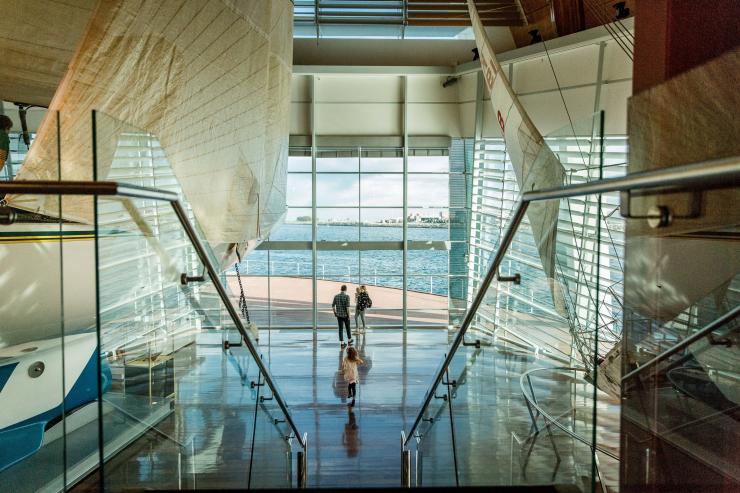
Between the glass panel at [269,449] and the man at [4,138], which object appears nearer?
the man at [4,138]

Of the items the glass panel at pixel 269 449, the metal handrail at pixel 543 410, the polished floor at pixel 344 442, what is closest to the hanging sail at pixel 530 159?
the metal handrail at pixel 543 410

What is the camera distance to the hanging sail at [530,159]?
2400 millimetres

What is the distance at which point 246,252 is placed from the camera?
734 cm

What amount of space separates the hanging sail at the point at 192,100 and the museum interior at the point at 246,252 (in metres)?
0.02

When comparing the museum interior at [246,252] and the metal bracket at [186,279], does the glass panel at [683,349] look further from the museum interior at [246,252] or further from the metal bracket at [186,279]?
the metal bracket at [186,279]

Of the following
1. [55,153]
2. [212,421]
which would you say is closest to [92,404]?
[55,153]

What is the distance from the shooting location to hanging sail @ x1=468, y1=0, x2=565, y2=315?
240 cm

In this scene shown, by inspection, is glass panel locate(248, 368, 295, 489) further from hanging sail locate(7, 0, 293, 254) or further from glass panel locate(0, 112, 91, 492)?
hanging sail locate(7, 0, 293, 254)

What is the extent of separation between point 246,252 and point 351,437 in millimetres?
2589

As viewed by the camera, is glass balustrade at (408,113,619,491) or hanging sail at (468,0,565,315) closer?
glass balustrade at (408,113,619,491)

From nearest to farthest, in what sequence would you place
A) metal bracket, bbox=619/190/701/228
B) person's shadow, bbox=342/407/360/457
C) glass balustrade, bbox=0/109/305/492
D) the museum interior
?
metal bracket, bbox=619/190/701/228
the museum interior
glass balustrade, bbox=0/109/305/492
person's shadow, bbox=342/407/360/457

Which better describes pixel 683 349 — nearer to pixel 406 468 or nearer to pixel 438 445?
pixel 438 445

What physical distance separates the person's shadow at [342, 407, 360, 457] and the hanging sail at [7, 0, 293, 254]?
2.66 metres

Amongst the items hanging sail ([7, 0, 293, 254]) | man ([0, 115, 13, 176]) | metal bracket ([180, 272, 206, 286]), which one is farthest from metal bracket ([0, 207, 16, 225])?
man ([0, 115, 13, 176])
